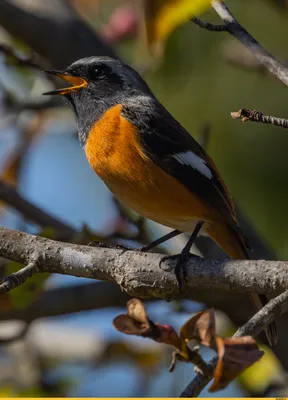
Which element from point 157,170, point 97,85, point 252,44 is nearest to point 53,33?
point 97,85

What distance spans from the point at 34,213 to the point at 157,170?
1.19 metres

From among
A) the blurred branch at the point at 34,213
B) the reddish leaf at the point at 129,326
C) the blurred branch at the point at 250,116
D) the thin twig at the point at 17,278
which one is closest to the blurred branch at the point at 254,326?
the reddish leaf at the point at 129,326

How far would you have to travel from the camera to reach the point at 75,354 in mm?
5637

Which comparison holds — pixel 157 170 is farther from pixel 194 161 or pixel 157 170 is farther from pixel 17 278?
pixel 17 278

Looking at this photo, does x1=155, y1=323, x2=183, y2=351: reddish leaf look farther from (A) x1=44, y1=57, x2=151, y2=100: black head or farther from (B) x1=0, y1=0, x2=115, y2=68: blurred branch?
(B) x1=0, y1=0, x2=115, y2=68: blurred branch

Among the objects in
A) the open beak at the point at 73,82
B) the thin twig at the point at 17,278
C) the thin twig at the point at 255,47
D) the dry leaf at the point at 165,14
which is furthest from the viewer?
the open beak at the point at 73,82

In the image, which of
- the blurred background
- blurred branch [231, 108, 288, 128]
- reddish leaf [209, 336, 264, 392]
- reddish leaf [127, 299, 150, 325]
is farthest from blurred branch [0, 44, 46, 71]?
reddish leaf [209, 336, 264, 392]

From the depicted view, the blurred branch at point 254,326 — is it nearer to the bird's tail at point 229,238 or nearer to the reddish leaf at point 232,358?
the reddish leaf at point 232,358

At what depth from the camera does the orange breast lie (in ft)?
13.0

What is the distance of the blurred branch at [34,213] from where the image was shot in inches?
189

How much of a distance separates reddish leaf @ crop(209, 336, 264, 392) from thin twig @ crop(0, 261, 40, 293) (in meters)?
1.03

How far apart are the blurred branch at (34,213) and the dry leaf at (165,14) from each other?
4.45 feet

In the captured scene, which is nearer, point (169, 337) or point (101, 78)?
point (169, 337)

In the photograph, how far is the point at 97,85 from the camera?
4.71 meters
